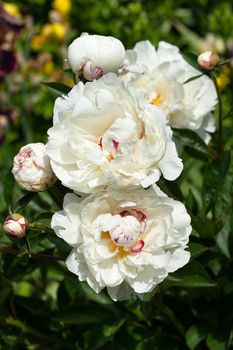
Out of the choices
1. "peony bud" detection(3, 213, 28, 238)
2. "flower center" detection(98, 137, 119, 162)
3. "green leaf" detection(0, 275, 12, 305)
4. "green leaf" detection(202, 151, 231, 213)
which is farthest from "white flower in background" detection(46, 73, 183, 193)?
"green leaf" detection(0, 275, 12, 305)

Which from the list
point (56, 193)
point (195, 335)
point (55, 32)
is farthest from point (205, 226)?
point (55, 32)

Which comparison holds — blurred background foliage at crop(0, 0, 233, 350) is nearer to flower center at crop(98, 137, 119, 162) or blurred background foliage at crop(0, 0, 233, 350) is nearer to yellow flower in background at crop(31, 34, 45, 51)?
flower center at crop(98, 137, 119, 162)

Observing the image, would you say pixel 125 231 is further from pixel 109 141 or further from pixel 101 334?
pixel 101 334

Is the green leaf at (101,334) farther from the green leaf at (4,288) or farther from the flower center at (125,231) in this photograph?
the flower center at (125,231)

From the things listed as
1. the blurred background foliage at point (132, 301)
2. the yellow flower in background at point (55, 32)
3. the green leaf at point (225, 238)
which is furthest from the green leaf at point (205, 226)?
the yellow flower in background at point (55, 32)

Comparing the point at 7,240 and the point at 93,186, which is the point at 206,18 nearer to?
the point at 7,240

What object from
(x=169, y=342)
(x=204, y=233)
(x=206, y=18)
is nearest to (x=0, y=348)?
(x=169, y=342)
